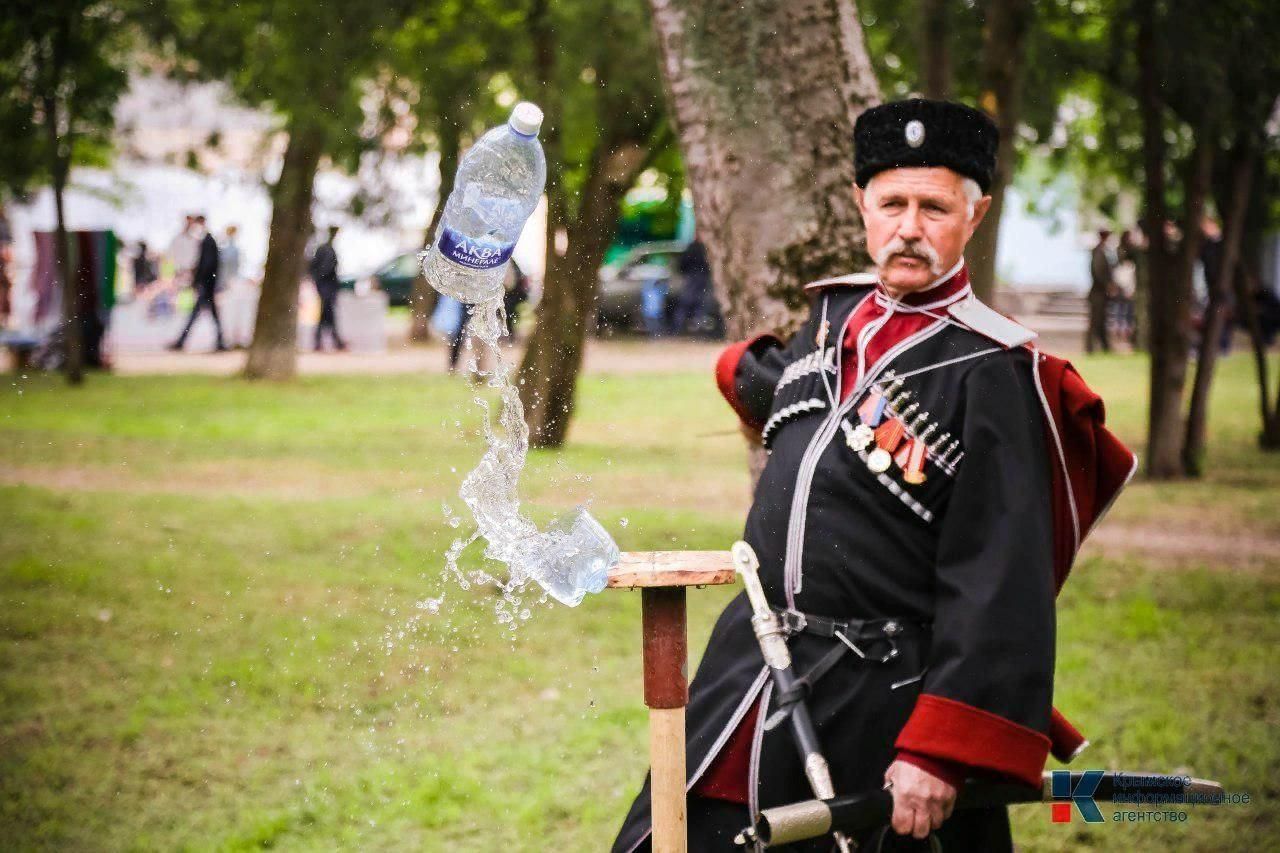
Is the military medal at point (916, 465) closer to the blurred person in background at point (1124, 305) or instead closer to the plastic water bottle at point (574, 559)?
the plastic water bottle at point (574, 559)

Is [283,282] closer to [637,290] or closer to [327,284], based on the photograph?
[327,284]

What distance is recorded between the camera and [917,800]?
2.87 meters

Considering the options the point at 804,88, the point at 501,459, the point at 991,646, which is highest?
the point at 804,88

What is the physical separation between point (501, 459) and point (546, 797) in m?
2.81

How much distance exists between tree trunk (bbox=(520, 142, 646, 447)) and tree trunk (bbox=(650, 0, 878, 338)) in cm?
808

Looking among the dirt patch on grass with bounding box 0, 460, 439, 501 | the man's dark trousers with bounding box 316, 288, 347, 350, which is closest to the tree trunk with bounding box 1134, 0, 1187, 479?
the dirt patch on grass with bounding box 0, 460, 439, 501

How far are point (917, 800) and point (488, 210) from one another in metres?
1.64

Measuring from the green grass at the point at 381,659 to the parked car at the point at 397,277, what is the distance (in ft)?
72.7

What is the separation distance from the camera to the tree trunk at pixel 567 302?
1352cm

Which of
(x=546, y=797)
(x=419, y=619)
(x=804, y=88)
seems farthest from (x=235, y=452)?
(x=804, y=88)

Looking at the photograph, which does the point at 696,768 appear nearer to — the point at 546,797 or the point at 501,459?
the point at 501,459

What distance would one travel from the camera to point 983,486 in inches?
115

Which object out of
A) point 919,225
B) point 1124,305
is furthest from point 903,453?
point 1124,305

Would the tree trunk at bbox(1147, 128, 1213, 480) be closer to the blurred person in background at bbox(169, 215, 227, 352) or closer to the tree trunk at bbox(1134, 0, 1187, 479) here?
the tree trunk at bbox(1134, 0, 1187, 479)
